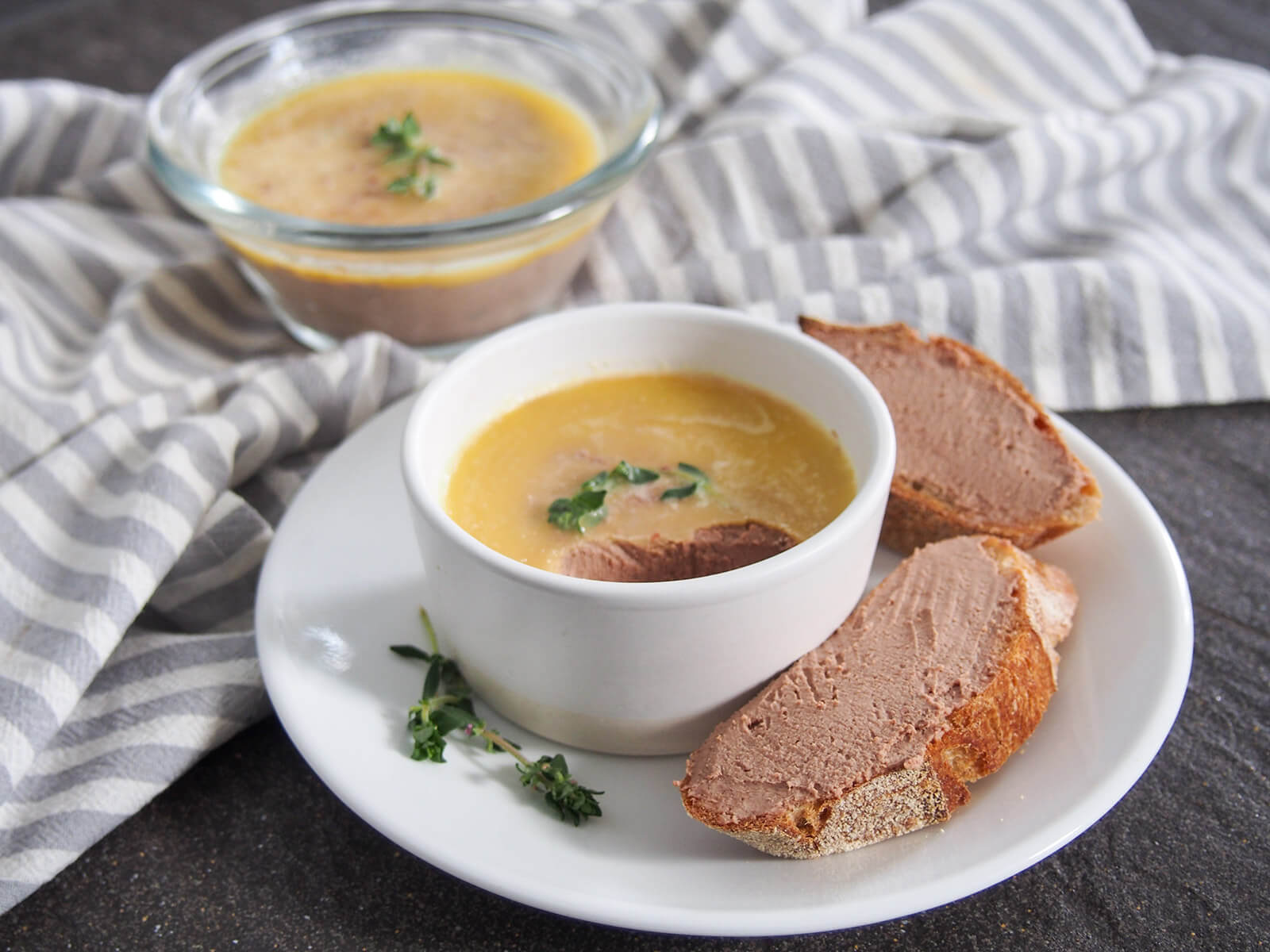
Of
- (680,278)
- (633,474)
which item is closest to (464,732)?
(633,474)

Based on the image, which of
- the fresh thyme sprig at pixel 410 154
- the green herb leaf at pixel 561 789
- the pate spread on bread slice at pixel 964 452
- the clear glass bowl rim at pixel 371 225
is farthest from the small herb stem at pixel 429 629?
the fresh thyme sprig at pixel 410 154

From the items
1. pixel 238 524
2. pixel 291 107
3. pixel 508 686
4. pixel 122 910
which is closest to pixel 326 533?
pixel 238 524

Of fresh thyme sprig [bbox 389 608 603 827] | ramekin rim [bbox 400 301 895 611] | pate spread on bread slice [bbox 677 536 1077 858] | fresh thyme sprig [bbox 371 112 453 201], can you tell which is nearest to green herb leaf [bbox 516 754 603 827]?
fresh thyme sprig [bbox 389 608 603 827]

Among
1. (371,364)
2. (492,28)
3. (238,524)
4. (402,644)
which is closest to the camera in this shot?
(402,644)

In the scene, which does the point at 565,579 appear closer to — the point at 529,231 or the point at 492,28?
the point at 529,231

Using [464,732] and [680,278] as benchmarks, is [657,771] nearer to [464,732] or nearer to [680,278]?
[464,732]
